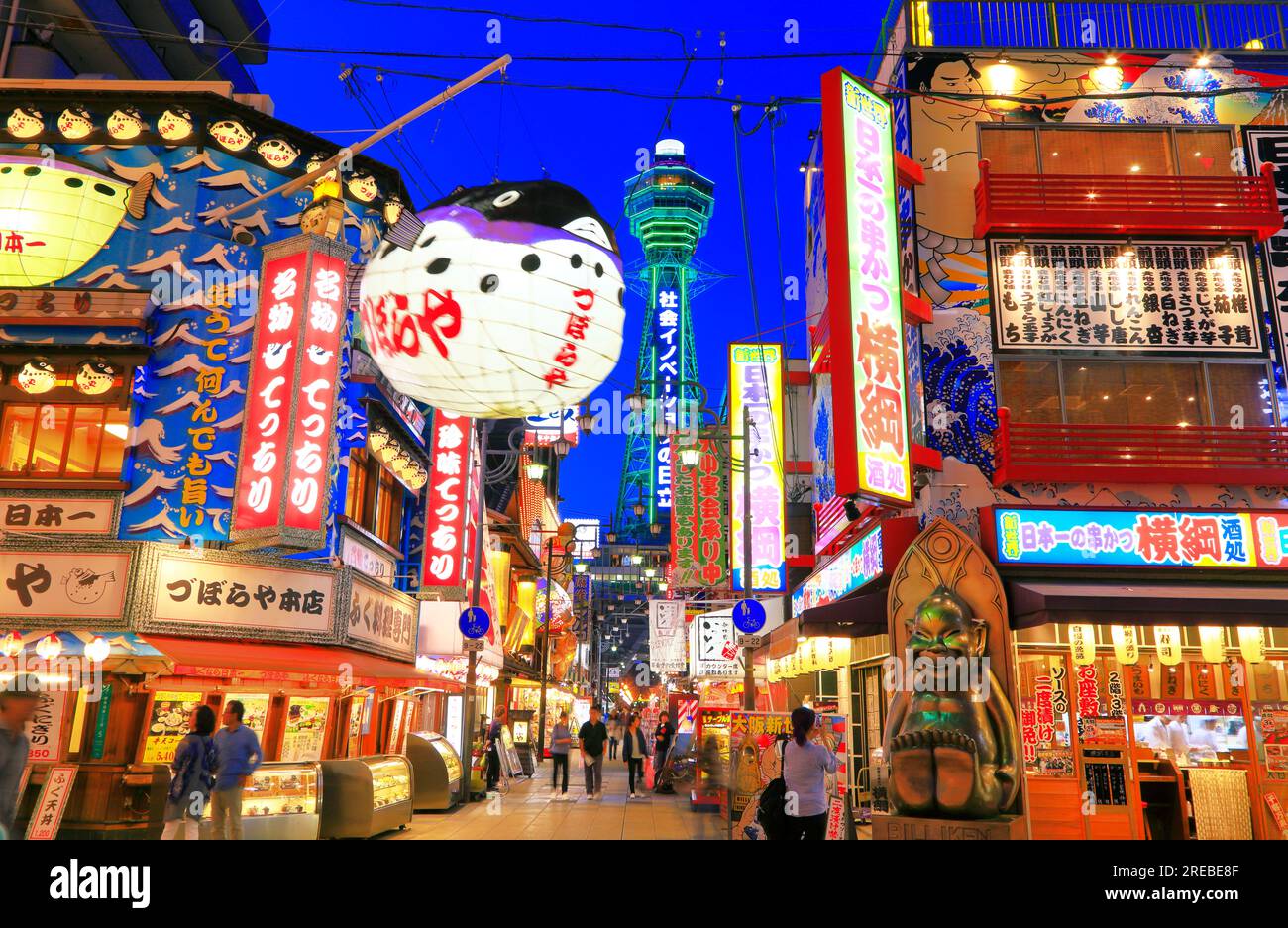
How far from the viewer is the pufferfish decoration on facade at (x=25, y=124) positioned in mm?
17156

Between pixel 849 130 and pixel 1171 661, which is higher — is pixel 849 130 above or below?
above

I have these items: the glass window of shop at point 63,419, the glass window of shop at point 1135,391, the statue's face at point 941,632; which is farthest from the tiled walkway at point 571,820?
the glass window of shop at point 1135,391

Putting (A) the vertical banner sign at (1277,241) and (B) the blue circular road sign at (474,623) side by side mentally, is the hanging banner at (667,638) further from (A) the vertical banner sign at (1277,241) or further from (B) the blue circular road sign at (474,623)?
(A) the vertical banner sign at (1277,241)

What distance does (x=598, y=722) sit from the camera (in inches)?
910

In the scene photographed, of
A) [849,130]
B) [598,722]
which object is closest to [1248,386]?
[849,130]

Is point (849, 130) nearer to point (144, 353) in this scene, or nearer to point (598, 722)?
point (144, 353)

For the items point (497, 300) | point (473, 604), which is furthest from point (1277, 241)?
point (473, 604)

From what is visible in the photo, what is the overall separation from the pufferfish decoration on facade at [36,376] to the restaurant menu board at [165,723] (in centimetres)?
559

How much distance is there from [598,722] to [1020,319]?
13.6 meters

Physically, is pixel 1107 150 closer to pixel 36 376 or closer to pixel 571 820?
pixel 571 820

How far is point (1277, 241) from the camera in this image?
15.4 m

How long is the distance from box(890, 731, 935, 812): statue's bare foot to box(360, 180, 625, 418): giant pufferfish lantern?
609 cm

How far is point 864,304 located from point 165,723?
12.4 meters

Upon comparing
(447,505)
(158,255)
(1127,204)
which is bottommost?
(447,505)
